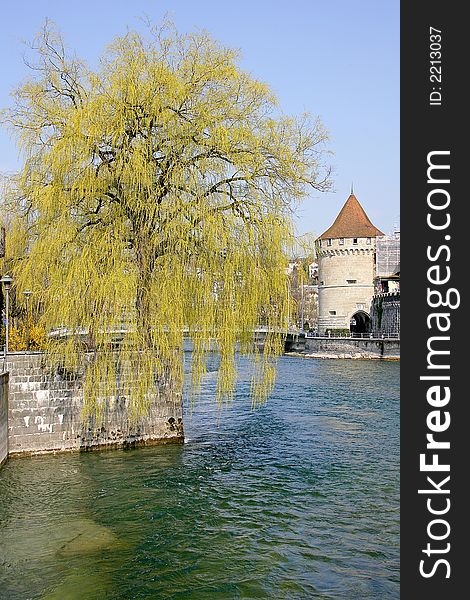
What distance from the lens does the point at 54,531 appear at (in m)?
8.96

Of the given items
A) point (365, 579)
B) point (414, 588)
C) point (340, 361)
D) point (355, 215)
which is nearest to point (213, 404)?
point (365, 579)

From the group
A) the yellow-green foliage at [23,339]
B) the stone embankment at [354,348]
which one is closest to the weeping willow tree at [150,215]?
the yellow-green foliage at [23,339]

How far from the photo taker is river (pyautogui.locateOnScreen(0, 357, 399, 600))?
24.4 ft

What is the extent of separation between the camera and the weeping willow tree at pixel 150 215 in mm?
12070

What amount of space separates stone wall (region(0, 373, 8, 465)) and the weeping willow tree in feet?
3.17

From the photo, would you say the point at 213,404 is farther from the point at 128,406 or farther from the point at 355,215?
the point at 355,215

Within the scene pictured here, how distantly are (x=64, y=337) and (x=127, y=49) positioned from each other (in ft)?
16.9

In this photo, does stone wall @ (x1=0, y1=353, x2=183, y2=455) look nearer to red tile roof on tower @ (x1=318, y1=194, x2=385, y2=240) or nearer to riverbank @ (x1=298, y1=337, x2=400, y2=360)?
riverbank @ (x1=298, y1=337, x2=400, y2=360)

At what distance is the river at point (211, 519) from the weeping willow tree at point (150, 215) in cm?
155

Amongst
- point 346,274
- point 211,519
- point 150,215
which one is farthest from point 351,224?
point 211,519

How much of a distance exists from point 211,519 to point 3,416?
13.9 ft

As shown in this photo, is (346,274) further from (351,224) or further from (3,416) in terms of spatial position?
(3,416)

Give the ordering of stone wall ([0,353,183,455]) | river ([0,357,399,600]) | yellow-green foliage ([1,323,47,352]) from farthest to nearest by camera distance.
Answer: yellow-green foliage ([1,323,47,352]), stone wall ([0,353,183,455]), river ([0,357,399,600])

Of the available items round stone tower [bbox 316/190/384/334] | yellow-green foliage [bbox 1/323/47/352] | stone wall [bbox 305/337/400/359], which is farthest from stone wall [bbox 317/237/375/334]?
yellow-green foliage [bbox 1/323/47/352]
